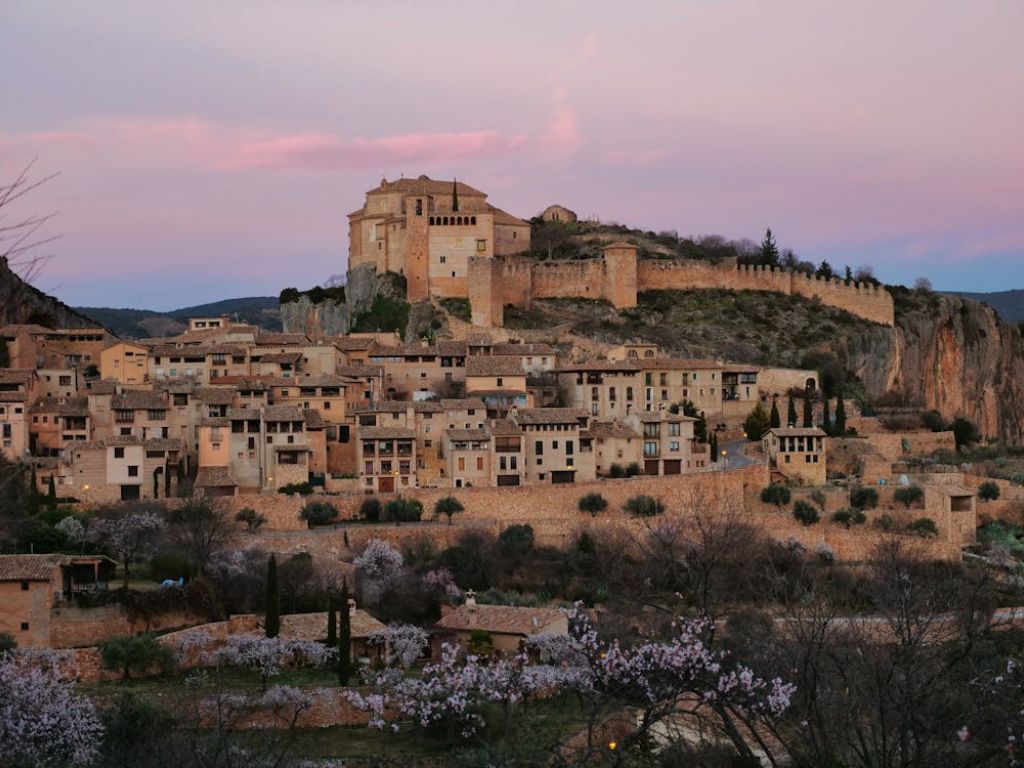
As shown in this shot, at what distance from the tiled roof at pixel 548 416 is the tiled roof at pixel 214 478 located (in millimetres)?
8291

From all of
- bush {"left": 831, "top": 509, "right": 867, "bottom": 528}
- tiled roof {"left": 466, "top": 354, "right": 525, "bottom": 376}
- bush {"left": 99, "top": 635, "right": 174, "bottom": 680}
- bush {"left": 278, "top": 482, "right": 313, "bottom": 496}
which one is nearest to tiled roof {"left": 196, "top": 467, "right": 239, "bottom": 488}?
bush {"left": 278, "top": 482, "right": 313, "bottom": 496}

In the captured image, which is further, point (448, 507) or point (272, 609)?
point (448, 507)

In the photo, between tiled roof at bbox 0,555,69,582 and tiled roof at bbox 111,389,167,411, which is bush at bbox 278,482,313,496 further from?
tiled roof at bbox 0,555,69,582

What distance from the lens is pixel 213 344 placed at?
49.7 meters

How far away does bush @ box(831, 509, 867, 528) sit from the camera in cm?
4100

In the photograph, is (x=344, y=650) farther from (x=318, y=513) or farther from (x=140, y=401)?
(x=140, y=401)

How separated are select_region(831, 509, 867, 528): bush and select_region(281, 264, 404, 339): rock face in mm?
25056

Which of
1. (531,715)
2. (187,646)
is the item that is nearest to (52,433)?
(187,646)

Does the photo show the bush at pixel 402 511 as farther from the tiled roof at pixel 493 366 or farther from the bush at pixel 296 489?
the tiled roof at pixel 493 366

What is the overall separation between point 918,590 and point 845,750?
11.6m

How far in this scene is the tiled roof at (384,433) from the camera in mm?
40875

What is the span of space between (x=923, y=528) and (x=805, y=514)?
3248 millimetres

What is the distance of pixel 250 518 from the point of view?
120 ft

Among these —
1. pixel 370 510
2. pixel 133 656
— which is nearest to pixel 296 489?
pixel 370 510
